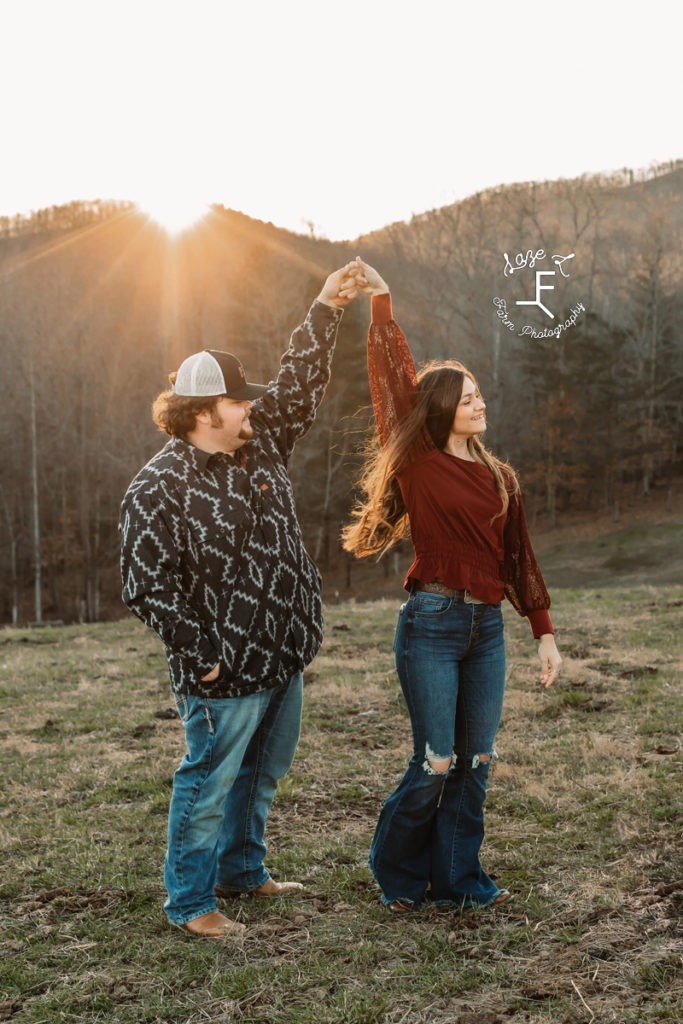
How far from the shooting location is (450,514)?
335 centimetres

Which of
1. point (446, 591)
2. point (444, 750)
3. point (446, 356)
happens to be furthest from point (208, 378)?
point (446, 356)

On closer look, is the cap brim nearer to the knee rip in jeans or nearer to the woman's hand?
the woman's hand

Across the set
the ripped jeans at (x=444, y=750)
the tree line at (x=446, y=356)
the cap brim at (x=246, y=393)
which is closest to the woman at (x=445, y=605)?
the ripped jeans at (x=444, y=750)

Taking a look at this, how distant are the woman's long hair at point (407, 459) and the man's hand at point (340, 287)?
50 cm

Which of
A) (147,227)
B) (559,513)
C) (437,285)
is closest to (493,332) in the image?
(437,285)

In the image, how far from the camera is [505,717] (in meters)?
6.42

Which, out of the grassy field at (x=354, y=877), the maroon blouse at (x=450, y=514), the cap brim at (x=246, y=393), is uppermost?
the cap brim at (x=246, y=393)

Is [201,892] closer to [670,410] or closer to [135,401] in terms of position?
[135,401]

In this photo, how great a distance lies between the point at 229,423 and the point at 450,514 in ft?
3.10

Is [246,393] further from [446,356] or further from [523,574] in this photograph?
[446,356]

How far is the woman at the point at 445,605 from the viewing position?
3307 millimetres

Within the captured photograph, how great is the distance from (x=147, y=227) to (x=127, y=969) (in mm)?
71523
